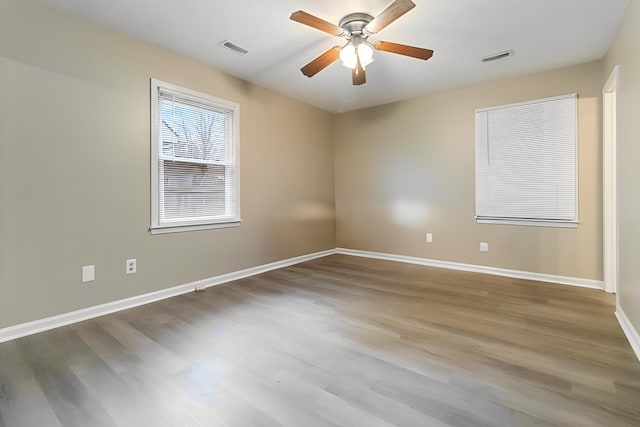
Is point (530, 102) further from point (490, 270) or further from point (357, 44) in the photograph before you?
point (357, 44)

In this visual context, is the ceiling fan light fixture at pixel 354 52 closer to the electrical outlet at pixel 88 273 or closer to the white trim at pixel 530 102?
the white trim at pixel 530 102

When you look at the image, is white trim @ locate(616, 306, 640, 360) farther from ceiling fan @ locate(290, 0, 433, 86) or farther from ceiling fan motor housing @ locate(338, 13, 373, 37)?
ceiling fan motor housing @ locate(338, 13, 373, 37)

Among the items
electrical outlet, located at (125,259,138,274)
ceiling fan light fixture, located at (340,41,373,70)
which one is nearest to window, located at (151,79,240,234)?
electrical outlet, located at (125,259,138,274)

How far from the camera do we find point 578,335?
7.24 ft

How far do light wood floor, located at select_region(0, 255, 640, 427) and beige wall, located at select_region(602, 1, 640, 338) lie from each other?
0.34 m

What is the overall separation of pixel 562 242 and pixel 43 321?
203 inches

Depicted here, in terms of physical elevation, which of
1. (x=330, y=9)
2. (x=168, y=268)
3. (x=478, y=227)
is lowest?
(x=168, y=268)

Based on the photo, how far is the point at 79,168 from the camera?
249cm

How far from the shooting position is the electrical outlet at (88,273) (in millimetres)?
2539

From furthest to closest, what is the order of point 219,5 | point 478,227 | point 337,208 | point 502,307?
point 337,208 < point 478,227 < point 502,307 < point 219,5

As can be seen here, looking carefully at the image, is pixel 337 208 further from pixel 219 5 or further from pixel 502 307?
pixel 219 5

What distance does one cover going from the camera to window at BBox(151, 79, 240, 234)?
302 centimetres

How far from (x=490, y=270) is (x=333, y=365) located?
3.06 meters

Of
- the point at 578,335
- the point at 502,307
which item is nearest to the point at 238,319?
the point at 502,307
